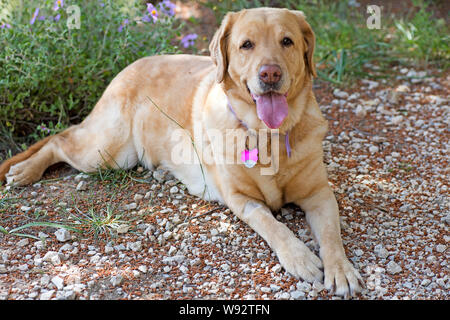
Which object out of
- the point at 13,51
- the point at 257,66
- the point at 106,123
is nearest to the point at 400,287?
the point at 257,66

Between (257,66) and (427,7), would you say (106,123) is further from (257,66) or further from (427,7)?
(427,7)

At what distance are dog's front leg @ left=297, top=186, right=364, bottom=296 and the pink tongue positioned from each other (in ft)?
1.95

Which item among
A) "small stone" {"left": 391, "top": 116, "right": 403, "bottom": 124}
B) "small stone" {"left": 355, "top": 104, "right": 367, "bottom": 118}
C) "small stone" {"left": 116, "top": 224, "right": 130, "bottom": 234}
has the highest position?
"small stone" {"left": 355, "top": 104, "right": 367, "bottom": 118}

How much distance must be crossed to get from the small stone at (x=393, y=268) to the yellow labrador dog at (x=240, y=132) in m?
0.23

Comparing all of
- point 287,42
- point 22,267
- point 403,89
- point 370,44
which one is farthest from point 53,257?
point 370,44

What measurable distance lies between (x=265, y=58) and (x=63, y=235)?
157cm

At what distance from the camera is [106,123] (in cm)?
409

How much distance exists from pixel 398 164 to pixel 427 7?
298 centimetres

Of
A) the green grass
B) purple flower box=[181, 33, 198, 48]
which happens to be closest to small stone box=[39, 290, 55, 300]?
purple flower box=[181, 33, 198, 48]

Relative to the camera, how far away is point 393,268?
9.68ft

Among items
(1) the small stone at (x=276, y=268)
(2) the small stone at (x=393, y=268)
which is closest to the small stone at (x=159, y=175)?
(1) the small stone at (x=276, y=268)

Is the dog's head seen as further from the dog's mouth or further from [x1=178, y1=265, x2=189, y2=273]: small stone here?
[x1=178, y1=265, x2=189, y2=273]: small stone

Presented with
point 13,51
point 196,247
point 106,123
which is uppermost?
point 13,51

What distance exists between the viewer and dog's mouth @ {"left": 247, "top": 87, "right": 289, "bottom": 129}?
3.13 meters
